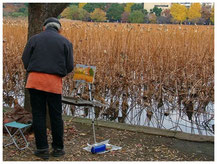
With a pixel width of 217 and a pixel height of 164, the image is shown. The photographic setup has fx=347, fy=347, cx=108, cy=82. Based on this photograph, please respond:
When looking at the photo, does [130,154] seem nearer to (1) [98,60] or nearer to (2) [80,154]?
(2) [80,154]

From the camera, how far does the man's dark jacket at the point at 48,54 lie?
11.3ft

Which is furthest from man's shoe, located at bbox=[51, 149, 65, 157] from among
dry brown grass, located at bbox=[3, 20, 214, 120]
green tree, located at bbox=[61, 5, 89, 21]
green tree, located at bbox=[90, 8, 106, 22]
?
green tree, located at bbox=[90, 8, 106, 22]

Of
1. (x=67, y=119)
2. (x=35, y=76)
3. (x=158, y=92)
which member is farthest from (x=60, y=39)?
(x=158, y=92)

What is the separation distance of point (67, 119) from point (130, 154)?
4.74 feet

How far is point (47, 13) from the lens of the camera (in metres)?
4.41

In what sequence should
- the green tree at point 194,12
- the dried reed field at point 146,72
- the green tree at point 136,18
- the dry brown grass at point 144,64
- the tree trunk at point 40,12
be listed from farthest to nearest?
the green tree at point 194,12 < the green tree at point 136,18 < the dry brown grass at point 144,64 < the dried reed field at point 146,72 < the tree trunk at point 40,12

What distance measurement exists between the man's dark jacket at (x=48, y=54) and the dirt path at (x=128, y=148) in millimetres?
983

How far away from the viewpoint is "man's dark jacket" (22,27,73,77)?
3.44 m

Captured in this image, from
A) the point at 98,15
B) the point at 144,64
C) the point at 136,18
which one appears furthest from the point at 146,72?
the point at 98,15

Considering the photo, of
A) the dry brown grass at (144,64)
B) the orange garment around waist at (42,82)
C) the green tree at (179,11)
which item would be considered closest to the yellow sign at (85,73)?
the orange garment around waist at (42,82)

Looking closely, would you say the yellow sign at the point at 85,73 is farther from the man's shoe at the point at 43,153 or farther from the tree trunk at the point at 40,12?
the man's shoe at the point at 43,153

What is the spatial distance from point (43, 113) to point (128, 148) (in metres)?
1.13

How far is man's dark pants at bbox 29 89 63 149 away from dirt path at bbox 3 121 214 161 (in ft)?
0.82

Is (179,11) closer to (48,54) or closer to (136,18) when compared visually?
(136,18)
